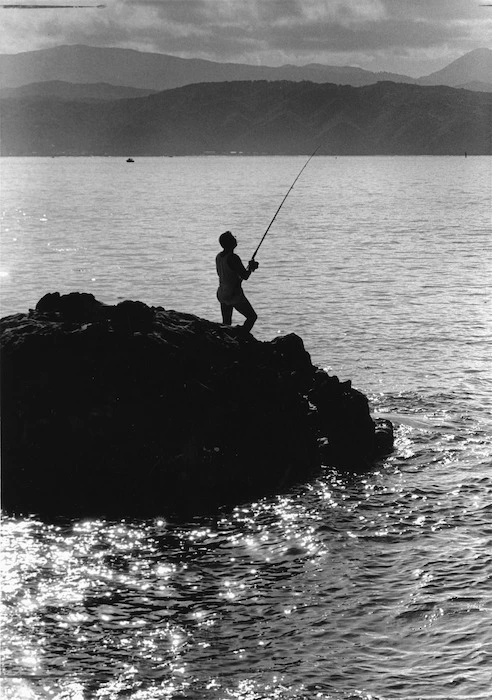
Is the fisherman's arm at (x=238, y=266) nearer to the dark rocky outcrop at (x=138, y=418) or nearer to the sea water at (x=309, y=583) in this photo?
the dark rocky outcrop at (x=138, y=418)

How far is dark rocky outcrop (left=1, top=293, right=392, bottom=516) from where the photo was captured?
11.7 metres

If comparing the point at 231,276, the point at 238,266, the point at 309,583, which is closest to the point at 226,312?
the point at 231,276

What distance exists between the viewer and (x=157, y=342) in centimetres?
1219

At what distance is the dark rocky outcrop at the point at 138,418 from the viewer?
1166 centimetres

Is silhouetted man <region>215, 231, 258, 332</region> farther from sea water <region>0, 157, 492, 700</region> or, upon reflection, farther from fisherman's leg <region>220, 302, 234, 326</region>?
sea water <region>0, 157, 492, 700</region>

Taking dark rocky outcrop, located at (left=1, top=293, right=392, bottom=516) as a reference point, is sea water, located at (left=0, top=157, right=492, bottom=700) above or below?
below

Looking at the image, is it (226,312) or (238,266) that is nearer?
(238,266)

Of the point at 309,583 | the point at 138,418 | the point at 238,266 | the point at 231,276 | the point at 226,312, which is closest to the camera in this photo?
the point at 309,583

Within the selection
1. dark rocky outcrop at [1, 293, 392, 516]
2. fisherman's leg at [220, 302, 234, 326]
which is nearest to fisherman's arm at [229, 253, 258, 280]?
fisherman's leg at [220, 302, 234, 326]

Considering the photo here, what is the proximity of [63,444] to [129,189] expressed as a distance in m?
107

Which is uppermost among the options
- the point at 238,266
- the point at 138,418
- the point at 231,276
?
the point at 238,266

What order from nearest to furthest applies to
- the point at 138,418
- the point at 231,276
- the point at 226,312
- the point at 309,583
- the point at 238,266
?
the point at 309,583 → the point at 138,418 → the point at 238,266 → the point at 231,276 → the point at 226,312

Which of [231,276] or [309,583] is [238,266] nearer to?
[231,276]

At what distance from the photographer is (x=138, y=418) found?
38.9 feet
